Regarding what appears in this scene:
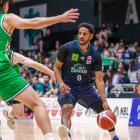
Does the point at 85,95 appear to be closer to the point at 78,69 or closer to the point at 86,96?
the point at 86,96

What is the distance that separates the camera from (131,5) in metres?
25.2

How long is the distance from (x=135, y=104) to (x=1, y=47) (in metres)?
8.82

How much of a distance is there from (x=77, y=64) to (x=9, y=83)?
8.03 feet

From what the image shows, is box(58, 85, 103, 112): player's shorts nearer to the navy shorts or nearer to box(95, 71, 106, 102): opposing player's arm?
the navy shorts

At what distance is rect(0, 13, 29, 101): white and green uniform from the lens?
20.7 feet

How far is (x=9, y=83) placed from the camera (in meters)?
6.31

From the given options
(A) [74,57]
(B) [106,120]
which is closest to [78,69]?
(A) [74,57]

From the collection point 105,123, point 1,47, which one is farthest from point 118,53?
point 1,47

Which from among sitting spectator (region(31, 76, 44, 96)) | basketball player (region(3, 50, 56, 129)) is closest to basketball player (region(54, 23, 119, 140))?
basketball player (region(3, 50, 56, 129))

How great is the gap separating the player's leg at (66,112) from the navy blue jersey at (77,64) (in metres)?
0.29

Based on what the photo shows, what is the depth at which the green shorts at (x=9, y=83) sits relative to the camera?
20.7 ft

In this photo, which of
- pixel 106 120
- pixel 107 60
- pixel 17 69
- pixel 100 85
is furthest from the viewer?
pixel 107 60

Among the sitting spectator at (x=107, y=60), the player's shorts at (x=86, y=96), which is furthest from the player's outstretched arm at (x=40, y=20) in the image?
the sitting spectator at (x=107, y=60)

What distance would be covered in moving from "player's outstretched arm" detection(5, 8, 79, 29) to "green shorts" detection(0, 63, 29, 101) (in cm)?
59
